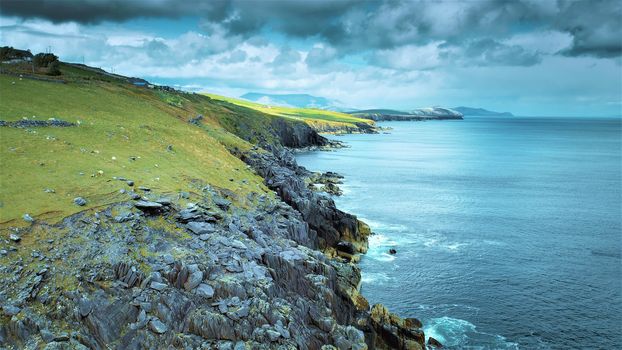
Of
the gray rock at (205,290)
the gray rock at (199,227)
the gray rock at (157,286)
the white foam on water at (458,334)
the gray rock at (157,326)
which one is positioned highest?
the gray rock at (199,227)

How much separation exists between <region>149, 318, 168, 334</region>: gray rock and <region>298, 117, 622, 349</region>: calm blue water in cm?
2761

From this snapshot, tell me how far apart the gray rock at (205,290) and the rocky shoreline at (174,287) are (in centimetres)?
8

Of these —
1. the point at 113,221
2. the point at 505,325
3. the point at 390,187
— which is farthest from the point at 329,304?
the point at 390,187

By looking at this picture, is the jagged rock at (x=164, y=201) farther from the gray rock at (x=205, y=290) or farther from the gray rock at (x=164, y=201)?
the gray rock at (x=205, y=290)

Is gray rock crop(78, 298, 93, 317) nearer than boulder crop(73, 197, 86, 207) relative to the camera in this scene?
Yes

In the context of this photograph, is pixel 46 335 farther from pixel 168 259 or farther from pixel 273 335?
pixel 273 335

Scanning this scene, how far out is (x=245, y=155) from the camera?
242ft

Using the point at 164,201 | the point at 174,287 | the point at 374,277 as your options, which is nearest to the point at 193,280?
the point at 174,287

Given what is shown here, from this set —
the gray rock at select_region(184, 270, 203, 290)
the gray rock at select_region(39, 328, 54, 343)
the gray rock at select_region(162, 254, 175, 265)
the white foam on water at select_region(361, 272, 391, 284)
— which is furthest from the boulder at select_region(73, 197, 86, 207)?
the white foam on water at select_region(361, 272, 391, 284)

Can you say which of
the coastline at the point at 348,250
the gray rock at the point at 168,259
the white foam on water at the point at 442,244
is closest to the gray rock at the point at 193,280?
the gray rock at the point at 168,259

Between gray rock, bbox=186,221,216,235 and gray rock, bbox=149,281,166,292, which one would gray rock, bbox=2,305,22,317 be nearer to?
gray rock, bbox=149,281,166,292

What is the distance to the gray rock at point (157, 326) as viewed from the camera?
2773 centimetres

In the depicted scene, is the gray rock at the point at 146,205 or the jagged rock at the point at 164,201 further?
the jagged rock at the point at 164,201

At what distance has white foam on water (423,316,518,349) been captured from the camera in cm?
4262
